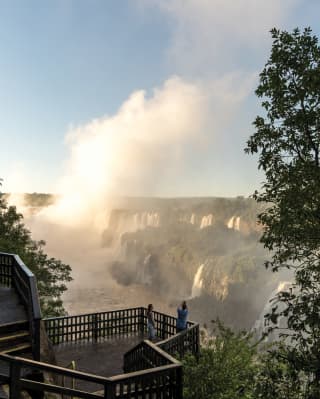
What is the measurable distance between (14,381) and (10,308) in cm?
445

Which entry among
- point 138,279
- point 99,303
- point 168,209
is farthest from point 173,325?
point 168,209

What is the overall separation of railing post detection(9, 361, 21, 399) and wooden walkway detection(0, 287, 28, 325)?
3.26 meters

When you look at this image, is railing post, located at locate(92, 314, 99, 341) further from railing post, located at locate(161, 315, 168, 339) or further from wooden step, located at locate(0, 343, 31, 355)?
wooden step, located at locate(0, 343, 31, 355)

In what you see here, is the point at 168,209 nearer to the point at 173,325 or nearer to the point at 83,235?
the point at 83,235

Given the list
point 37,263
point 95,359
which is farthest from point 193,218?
point 95,359

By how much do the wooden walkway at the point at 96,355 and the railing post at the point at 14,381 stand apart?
5634 millimetres

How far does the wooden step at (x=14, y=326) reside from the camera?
23.8 ft

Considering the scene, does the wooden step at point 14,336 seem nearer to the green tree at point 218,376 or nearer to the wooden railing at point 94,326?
the green tree at point 218,376

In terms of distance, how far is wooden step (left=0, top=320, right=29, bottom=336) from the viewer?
23.8 ft

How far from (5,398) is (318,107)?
8.12 meters

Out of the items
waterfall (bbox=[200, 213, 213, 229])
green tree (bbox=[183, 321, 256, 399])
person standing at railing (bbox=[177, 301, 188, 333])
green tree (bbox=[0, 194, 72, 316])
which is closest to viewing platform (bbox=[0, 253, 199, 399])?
green tree (bbox=[183, 321, 256, 399])

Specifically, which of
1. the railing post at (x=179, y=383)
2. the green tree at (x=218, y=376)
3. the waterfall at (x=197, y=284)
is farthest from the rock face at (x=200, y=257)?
the railing post at (x=179, y=383)

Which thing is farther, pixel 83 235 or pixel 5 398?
pixel 83 235

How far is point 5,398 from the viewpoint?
479 centimetres
